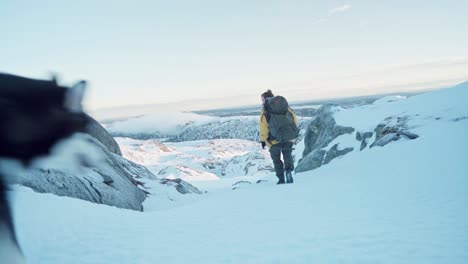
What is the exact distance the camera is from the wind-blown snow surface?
3307 mm

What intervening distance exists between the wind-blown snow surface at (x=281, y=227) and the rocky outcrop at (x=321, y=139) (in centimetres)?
1089

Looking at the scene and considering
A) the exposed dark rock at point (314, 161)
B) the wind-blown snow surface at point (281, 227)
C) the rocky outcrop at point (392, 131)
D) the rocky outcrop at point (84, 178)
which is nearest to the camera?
the rocky outcrop at point (84, 178)

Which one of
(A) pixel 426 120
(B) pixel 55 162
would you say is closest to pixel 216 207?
(B) pixel 55 162

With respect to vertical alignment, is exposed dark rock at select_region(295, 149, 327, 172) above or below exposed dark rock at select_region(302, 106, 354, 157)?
below

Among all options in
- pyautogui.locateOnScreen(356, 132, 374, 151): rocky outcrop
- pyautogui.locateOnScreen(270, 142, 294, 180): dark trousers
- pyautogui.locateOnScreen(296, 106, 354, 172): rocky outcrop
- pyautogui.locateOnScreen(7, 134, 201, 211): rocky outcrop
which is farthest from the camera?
pyautogui.locateOnScreen(296, 106, 354, 172): rocky outcrop

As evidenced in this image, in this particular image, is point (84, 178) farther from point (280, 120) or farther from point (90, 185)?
point (280, 120)

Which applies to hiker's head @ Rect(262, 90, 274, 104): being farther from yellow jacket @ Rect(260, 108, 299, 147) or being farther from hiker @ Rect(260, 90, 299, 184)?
yellow jacket @ Rect(260, 108, 299, 147)

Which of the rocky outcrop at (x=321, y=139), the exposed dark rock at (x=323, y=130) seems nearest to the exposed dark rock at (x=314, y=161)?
the rocky outcrop at (x=321, y=139)

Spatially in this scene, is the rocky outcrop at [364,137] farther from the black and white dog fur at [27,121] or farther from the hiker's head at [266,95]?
the black and white dog fur at [27,121]

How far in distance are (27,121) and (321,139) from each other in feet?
71.8

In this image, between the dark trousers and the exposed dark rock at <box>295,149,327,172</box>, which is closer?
the dark trousers

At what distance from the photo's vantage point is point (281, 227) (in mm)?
4430

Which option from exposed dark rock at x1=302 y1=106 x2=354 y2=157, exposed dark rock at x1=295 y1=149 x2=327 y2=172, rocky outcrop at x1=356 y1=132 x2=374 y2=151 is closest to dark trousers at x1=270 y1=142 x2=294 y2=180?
rocky outcrop at x1=356 y1=132 x2=374 y2=151

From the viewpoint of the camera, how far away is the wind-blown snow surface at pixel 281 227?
3307 mm
